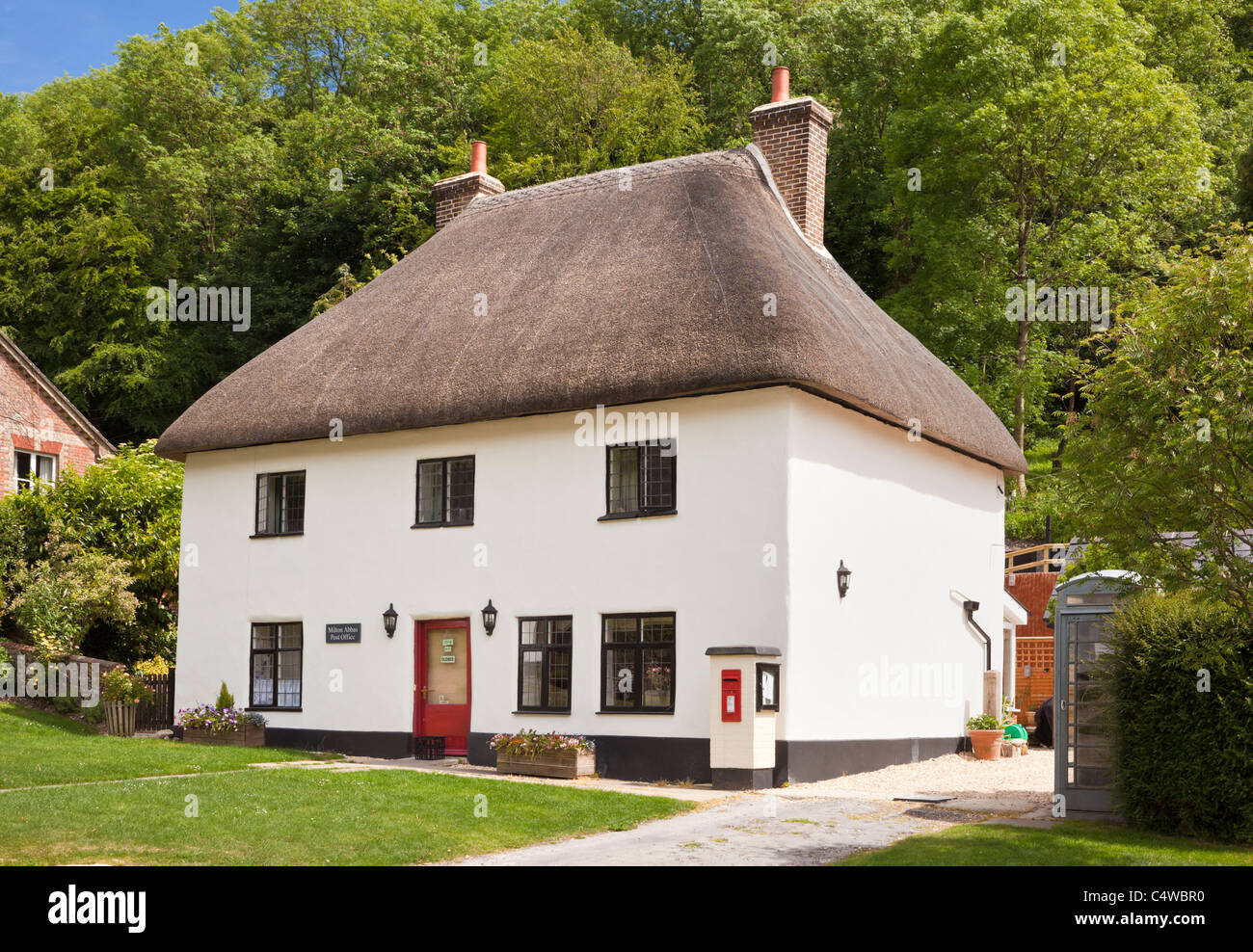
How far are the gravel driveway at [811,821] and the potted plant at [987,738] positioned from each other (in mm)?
1822

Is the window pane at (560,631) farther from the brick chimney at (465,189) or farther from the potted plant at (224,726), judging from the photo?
the brick chimney at (465,189)

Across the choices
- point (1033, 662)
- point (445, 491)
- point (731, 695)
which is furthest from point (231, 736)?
point (1033, 662)

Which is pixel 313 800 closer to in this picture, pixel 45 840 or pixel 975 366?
pixel 45 840

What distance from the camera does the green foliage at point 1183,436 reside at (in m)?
11.6

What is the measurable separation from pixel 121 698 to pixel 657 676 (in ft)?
32.3

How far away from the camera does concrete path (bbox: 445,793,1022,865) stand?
1071cm

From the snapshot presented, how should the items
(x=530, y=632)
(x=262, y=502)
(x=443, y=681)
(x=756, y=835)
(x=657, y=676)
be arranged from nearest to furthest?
(x=756, y=835) < (x=657, y=676) < (x=530, y=632) < (x=443, y=681) < (x=262, y=502)

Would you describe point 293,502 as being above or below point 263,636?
above

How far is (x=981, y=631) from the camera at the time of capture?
22.6m

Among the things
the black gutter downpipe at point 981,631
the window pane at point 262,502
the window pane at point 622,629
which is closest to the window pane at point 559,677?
the window pane at point 622,629

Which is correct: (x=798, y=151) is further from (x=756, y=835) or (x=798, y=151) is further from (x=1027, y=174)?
(x=1027, y=174)

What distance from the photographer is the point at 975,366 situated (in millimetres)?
34062

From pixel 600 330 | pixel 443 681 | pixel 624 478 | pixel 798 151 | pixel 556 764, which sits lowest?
pixel 556 764

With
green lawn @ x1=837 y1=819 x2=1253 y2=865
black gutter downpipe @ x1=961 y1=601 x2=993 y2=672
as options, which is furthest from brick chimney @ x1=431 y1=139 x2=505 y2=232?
green lawn @ x1=837 y1=819 x2=1253 y2=865
